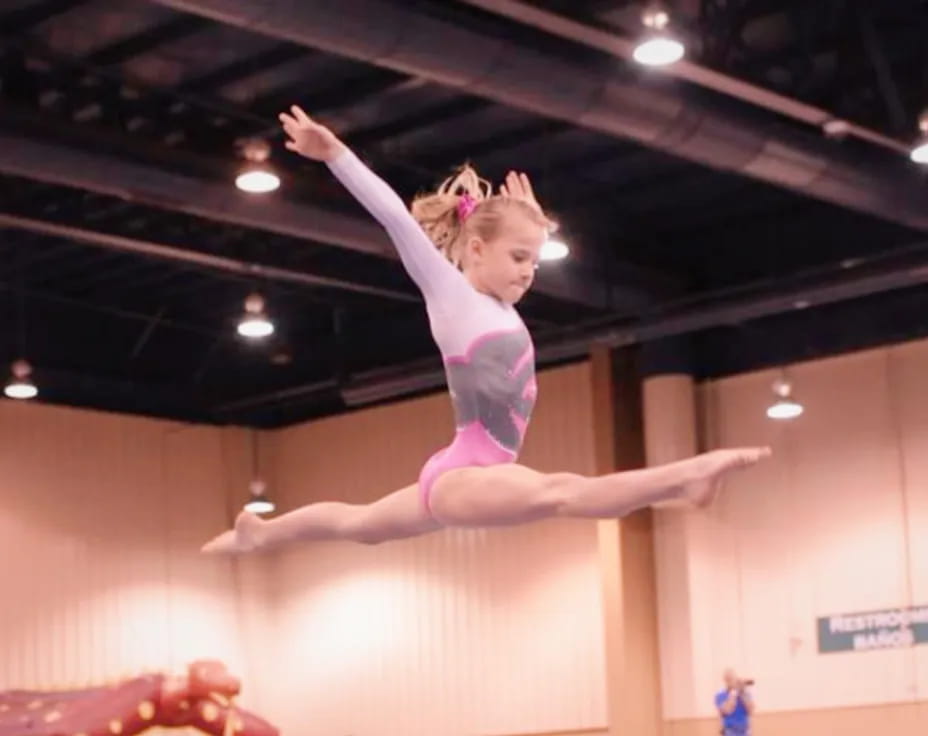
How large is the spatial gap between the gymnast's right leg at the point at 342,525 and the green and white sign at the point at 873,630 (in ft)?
27.9

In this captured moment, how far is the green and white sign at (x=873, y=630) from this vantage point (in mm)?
12648

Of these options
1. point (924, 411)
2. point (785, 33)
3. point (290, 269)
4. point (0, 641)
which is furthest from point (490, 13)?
point (0, 641)

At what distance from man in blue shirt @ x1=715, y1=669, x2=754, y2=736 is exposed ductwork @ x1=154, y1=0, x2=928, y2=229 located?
142 inches

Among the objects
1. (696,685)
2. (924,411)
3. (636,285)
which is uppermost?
(636,285)

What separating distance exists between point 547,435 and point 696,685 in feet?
8.01

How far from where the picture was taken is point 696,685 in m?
13.6

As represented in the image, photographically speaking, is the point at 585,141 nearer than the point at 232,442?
Yes

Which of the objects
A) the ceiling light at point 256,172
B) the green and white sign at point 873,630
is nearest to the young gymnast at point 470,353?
the ceiling light at point 256,172

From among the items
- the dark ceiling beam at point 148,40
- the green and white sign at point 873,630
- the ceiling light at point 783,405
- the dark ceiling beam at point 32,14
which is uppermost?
the dark ceiling beam at point 32,14

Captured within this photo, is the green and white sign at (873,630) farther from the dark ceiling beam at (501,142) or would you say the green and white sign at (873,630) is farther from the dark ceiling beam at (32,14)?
the dark ceiling beam at (32,14)

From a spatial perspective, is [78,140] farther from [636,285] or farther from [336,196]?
[636,285]

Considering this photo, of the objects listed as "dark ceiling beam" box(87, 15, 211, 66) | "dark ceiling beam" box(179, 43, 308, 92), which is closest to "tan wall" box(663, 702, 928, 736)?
"dark ceiling beam" box(179, 43, 308, 92)

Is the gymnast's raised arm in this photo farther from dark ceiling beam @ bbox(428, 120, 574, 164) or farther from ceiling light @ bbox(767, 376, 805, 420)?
ceiling light @ bbox(767, 376, 805, 420)

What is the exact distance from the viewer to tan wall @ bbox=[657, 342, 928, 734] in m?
12.9
